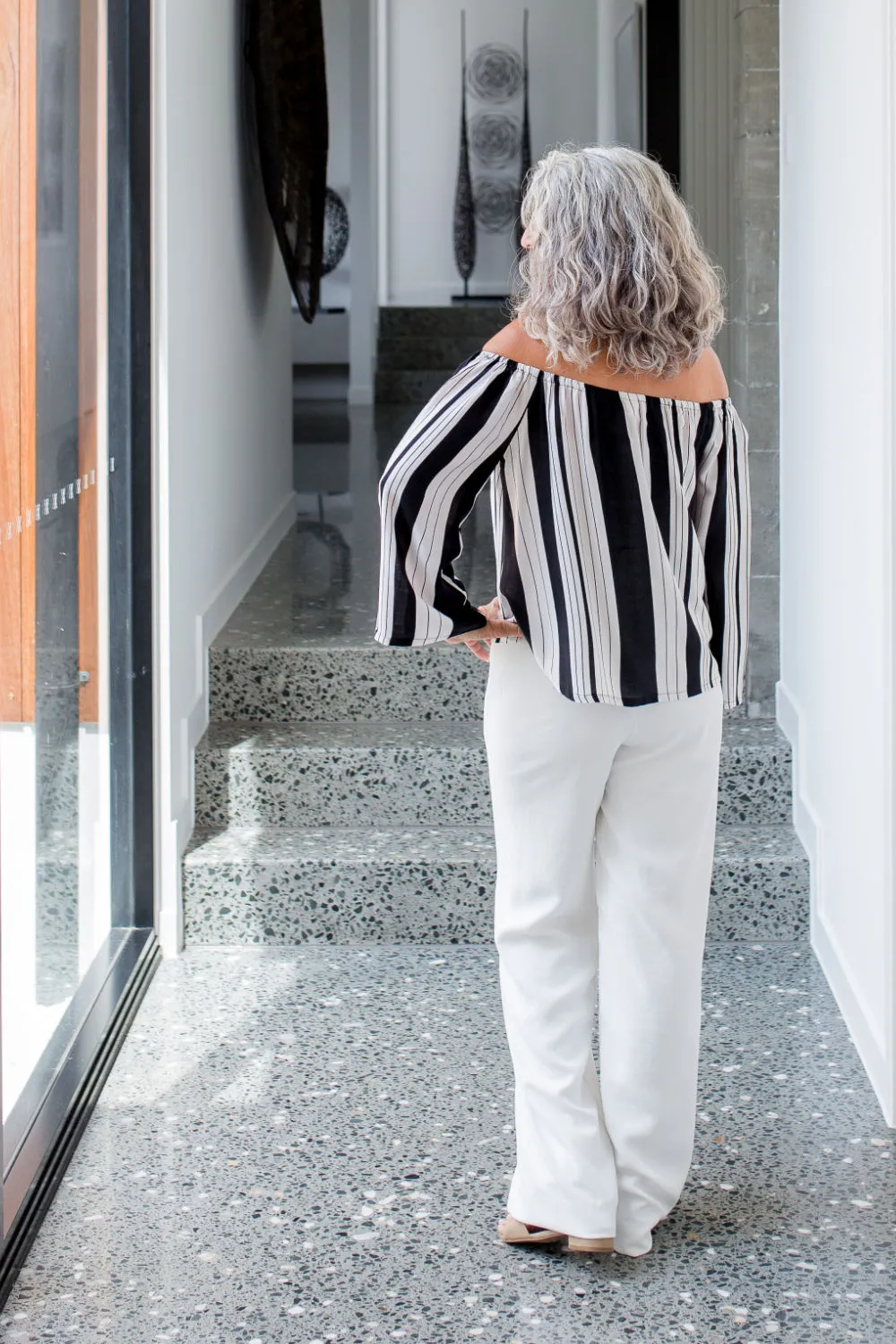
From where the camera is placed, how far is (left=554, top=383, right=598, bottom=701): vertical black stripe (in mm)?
1762

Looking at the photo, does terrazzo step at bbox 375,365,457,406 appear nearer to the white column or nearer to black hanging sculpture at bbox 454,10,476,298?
the white column

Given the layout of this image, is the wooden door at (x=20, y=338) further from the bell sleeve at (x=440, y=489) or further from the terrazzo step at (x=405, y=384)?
the terrazzo step at (x=405, y=384)

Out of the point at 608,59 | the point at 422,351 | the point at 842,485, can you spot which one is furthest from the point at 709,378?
the point at 422,351

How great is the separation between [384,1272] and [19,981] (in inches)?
28.5

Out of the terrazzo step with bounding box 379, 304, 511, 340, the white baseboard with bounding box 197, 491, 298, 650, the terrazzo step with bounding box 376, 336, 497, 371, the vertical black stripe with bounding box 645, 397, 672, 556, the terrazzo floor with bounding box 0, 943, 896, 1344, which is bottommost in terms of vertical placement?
the terrazzo floor with bounding box 0, 943, 896, 1344

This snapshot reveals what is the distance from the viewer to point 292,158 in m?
4.56

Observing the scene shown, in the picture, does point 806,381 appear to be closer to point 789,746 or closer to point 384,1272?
point 789,746

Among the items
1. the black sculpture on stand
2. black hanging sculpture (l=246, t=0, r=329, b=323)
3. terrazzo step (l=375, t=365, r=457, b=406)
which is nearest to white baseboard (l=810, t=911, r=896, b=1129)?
black hanging sculpture (l=246, t=0, r=329, b=323)

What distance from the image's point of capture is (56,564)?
248cm

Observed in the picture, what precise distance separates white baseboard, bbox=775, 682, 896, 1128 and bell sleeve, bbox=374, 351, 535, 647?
112 cm

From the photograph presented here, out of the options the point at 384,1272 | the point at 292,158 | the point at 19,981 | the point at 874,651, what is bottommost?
the point at 384,1272

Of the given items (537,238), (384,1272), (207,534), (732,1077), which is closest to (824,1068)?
(732,1077)

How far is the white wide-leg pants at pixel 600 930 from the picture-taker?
1.86 m

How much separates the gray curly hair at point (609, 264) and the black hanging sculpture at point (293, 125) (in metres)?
2.70
